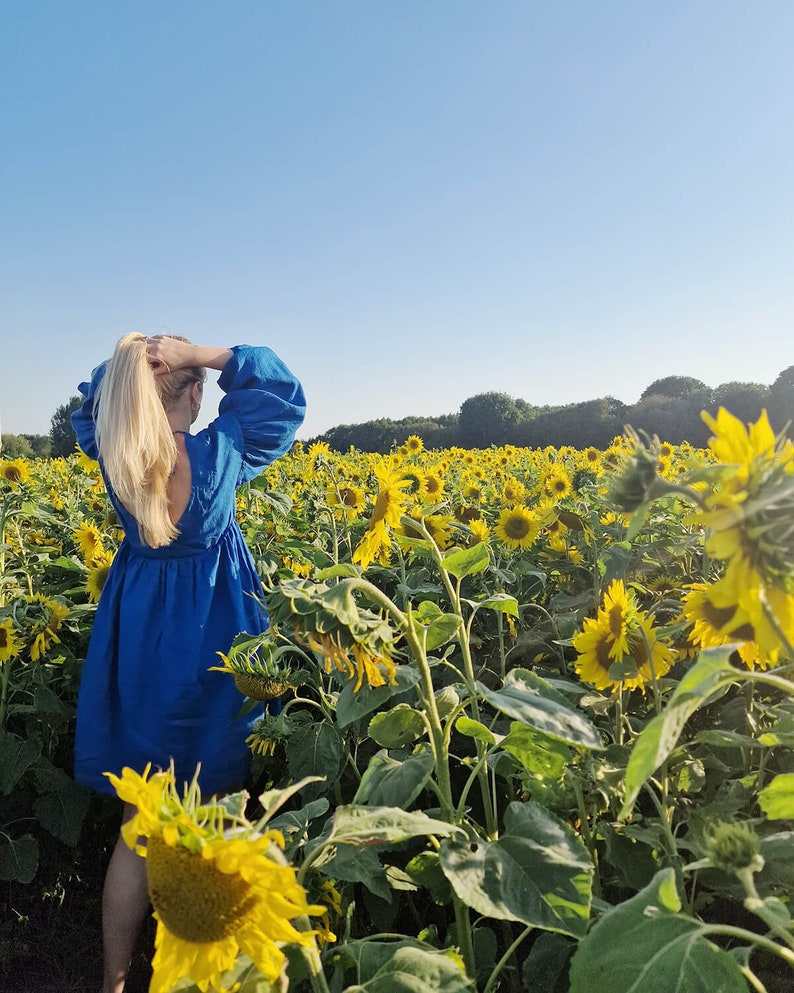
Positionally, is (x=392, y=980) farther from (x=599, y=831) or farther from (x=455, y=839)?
(x=599, y=831)

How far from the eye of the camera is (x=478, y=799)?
2.38 m

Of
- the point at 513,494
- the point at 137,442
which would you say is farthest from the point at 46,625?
the point at 513,494

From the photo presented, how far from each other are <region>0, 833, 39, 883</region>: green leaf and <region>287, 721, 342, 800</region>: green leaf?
1.08 m

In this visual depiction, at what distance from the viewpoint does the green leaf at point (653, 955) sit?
0.80 m

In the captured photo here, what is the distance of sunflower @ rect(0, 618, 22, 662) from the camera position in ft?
8.63

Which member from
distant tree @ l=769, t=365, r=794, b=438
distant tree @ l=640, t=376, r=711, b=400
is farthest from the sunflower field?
distant tree @ l=640, t=376, r=711, b=400

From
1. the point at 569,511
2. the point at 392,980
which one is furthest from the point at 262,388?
the point at 392,980

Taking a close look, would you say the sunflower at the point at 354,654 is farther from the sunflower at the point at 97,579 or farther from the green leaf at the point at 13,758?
the sunflower at the point at 97,579

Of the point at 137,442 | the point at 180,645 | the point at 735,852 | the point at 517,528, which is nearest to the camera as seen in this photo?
the point at 735,852

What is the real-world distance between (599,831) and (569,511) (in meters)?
2.21

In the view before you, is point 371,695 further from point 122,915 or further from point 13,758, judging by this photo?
point 13,758

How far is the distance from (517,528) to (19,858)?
101 inches

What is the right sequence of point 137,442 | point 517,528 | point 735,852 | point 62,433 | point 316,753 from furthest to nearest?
point 62,433
point 517,528
point 137,442
point 316,753
point 735,852

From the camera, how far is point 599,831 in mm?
1467
